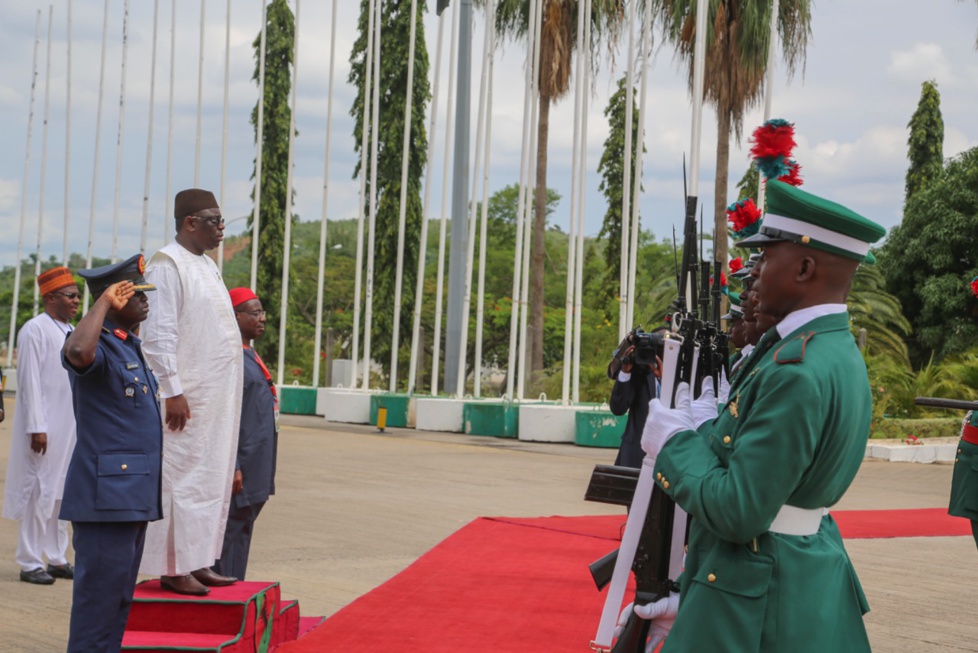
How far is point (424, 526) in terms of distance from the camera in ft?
32.5

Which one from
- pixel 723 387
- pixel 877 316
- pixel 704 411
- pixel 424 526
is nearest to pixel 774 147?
pixel 704 411

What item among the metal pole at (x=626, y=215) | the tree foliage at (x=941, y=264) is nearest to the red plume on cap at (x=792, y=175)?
the metal pole at (x=626, y=215)

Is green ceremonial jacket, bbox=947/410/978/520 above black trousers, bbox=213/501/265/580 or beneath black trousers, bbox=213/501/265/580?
above

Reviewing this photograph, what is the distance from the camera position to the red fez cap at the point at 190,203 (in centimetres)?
547

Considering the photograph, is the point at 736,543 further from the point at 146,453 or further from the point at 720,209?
the point at 720,209

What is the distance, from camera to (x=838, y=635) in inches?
104

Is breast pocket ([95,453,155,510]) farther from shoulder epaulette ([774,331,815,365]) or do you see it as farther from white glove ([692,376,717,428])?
shoulder epaulette ([774,331,815,365])

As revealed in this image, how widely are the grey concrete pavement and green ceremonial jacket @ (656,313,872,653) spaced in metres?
3.71

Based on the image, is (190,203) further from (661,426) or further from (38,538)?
(661,426)

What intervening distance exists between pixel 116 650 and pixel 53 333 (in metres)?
3.69

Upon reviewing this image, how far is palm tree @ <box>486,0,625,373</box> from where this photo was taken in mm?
23516

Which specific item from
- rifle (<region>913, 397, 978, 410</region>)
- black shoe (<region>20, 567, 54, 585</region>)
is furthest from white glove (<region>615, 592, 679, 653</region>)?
black shoe (<region>20, 567, 54, 585</region>)

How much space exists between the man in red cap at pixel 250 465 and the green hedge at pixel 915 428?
14.4 metres

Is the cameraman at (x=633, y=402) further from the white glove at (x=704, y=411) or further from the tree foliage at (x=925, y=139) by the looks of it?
the tree foliage at (x=925, y=139)
